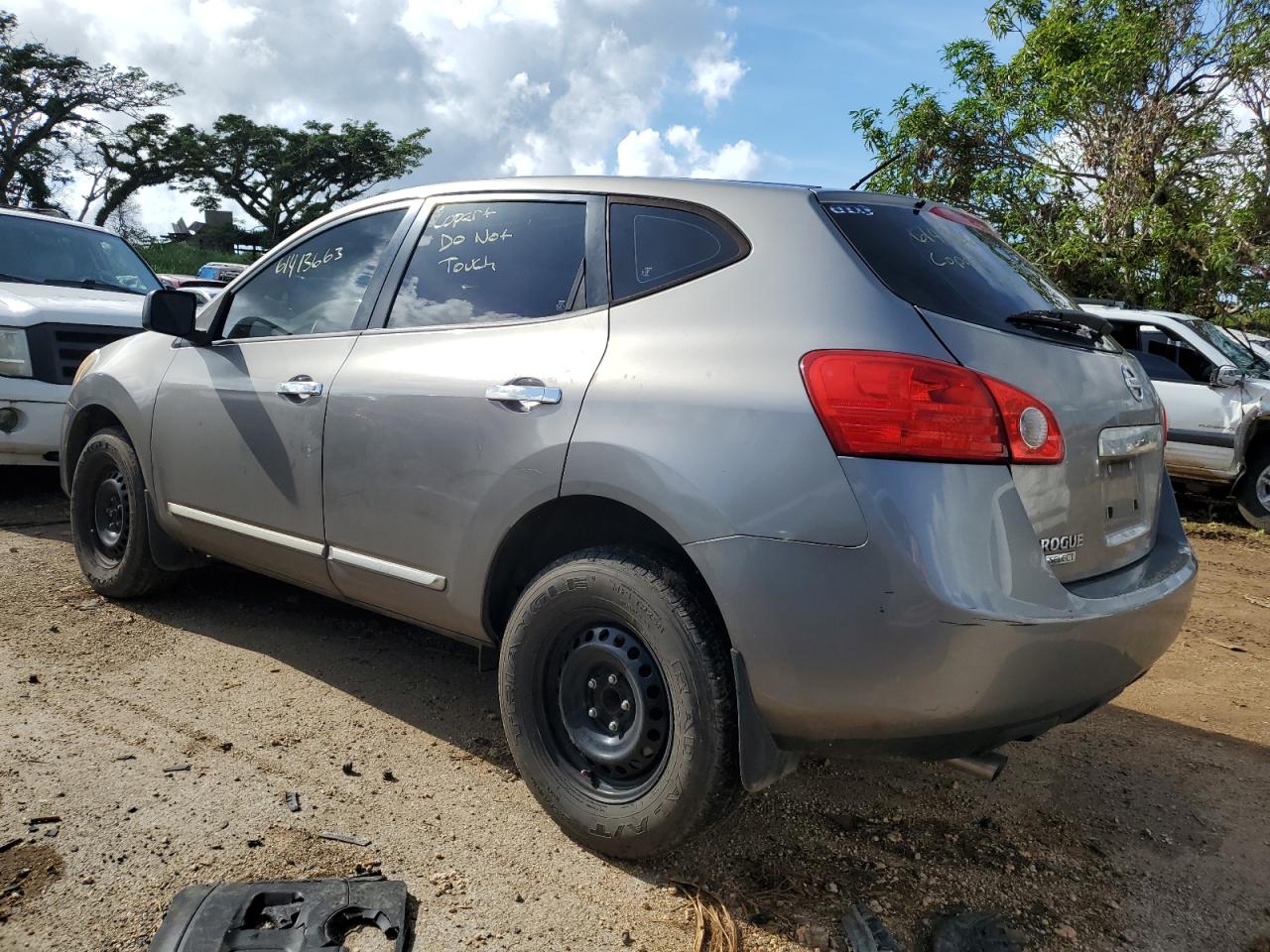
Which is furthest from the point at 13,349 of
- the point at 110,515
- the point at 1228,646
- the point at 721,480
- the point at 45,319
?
the point at 1228,646

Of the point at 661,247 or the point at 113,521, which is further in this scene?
the point at 113,521

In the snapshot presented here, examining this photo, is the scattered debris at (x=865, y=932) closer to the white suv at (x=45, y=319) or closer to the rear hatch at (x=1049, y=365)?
the rear hatch at (x=1049, y=365)

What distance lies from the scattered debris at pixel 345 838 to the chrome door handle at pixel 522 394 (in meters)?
1.24

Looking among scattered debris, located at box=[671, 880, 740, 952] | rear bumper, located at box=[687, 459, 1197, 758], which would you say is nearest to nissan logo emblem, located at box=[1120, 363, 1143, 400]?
rear bumper, located at box=[687, 459, 1197, 758]

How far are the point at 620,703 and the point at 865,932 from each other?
80cm

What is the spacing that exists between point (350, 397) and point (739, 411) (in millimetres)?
1502

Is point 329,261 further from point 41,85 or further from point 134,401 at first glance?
point 41,85

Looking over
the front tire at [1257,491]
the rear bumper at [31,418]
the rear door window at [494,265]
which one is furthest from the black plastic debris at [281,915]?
the front tire at [1257,491]

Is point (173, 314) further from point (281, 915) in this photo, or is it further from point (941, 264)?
point (941, 264)

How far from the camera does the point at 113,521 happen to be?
449 centimetres

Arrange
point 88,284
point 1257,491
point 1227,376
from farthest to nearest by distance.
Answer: point 1257,491 < point 1227,376 < point 88,284

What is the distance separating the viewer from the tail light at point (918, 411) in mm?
2148

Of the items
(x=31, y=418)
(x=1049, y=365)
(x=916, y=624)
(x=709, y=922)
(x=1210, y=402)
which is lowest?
(x=709, y=922)

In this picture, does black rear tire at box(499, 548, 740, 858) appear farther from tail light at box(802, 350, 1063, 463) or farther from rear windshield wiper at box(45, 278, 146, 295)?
rear windshield wiper at box(45, 278, 146, 295)
